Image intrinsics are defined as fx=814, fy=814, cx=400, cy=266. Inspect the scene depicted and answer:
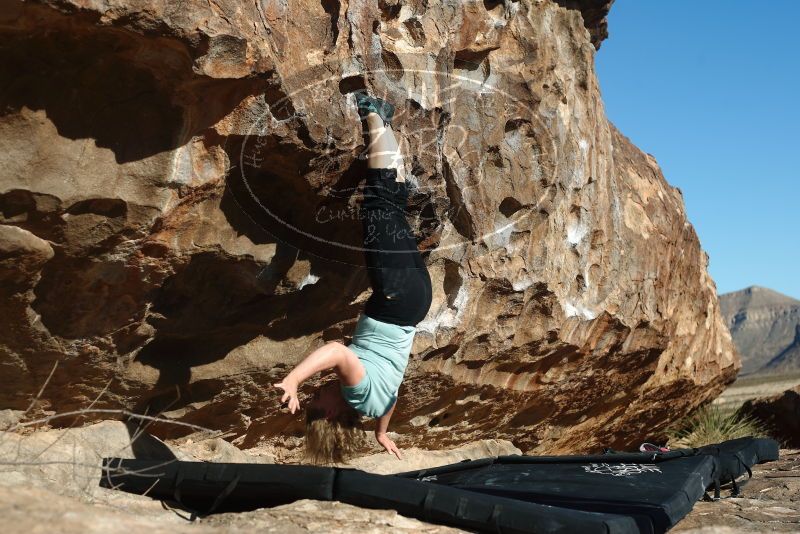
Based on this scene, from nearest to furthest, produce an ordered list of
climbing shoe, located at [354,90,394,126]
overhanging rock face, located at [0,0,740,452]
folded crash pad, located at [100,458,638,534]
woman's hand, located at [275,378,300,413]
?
folded crash pad, located at [100,458,638,534]
woman's hand, located at [275,378,300,413]
overhanging rock face, located at [0,0,740,452]
climbing shoe, located at [354,90,394,126]

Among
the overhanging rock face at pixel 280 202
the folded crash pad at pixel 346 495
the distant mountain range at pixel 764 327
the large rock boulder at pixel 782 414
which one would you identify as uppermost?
the distant mountain range at pixel 764 327

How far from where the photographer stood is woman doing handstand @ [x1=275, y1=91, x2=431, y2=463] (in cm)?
382

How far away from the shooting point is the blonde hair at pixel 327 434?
161 inches

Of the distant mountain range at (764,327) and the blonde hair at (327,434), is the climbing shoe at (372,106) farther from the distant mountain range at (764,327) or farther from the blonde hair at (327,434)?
the distant mountain range at (764,327)

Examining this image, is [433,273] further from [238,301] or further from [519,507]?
[519,507]

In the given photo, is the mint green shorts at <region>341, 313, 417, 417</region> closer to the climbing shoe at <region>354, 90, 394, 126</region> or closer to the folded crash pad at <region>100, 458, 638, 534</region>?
the folded crash pad at <region>100, 458, 638, 534</region>

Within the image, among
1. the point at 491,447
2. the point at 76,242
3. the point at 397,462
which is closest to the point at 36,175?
the point at 76,242

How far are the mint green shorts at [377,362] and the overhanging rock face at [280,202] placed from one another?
0.67m

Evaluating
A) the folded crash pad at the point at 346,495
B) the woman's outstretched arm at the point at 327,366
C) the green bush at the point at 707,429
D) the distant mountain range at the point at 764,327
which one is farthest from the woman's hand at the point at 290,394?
the distant mountain range at the point at 764,327

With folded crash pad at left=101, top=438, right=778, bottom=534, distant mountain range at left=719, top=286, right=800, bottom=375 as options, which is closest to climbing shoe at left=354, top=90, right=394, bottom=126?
folded crash pad at left=101, top=438, right=778, bottom=534

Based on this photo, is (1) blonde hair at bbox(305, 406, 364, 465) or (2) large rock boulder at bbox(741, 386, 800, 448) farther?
(2) large rock boulder at bbox(741, 386, 800, 448)

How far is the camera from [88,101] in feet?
11.0

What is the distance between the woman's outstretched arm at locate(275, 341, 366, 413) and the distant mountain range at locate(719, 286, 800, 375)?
8343cm

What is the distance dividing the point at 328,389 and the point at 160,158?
4.54 feet
